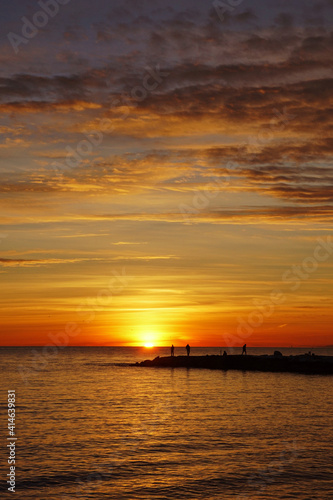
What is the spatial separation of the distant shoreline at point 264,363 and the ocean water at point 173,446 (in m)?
28.4

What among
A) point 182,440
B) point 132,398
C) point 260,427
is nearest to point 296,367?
point 132,398

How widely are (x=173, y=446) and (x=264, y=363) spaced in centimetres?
6267

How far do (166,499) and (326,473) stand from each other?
835 cm

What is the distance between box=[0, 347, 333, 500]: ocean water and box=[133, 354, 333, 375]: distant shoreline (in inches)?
1119

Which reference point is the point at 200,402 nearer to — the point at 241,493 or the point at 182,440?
the point at 182,440

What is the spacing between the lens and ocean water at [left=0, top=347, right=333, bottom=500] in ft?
77.0

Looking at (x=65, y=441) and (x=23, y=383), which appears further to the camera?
(x=23, y=383)

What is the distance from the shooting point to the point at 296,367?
86250mm

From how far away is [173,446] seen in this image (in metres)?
31.3
